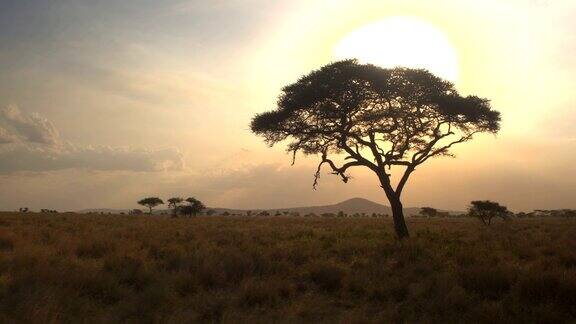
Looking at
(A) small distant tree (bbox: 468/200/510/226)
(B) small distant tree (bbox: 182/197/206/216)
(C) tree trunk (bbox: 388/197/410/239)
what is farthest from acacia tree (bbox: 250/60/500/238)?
(B) small distant tree (bbox: 182/197/206/216)

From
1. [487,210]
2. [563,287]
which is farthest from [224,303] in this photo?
[487,210]

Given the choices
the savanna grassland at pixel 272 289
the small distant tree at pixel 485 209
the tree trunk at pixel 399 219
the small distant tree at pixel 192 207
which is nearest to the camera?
the savanna grassland at pixel 272 289

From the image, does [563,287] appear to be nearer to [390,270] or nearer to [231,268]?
[390,270]

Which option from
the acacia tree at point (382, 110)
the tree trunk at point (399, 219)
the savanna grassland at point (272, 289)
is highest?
the acacia tree at point (382, 110)

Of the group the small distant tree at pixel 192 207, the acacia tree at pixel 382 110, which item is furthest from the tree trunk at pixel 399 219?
the small distant tree at pixel 192 207

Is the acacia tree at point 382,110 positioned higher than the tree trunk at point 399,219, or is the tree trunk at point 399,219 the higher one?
the acacia tree at point 382,110

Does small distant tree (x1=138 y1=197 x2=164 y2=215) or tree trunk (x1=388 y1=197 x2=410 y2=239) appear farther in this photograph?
small distant tree (x1=138 y1=197 x2=164 y2=215)

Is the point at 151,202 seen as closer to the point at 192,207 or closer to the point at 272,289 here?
the point at 192,207

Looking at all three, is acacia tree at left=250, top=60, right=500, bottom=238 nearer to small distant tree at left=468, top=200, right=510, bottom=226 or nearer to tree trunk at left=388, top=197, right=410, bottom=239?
tree trunk at left=388, top=197, right=410, bottom=239

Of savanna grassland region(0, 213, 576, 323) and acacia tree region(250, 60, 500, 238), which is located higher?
acacia tree region(250, 60, 500, 238)

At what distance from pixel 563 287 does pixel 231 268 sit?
7.88 meters

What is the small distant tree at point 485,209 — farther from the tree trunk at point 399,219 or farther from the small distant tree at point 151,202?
the small distant tree at point 151,202

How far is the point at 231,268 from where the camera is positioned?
38.9 feet

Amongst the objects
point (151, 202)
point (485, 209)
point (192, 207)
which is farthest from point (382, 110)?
point (151, 202)
